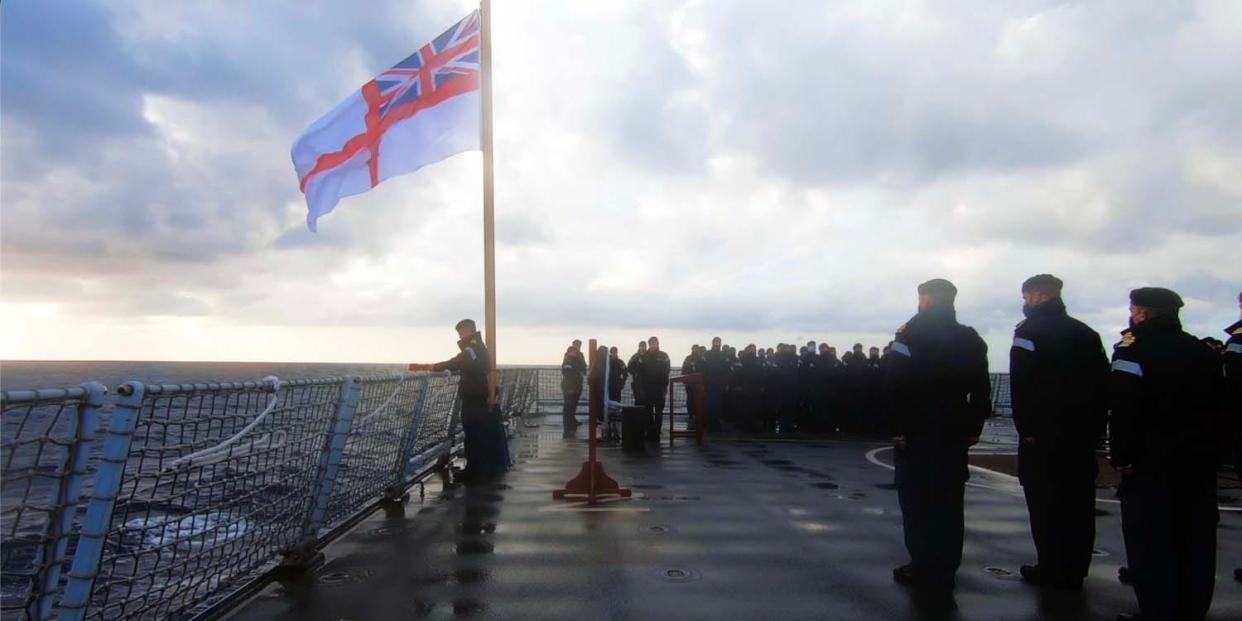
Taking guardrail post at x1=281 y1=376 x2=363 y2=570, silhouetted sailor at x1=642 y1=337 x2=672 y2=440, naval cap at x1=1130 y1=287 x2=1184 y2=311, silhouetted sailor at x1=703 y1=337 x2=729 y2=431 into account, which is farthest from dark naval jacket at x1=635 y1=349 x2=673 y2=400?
naval cap at x1=1130 y1=287 x2=1184 y2=311

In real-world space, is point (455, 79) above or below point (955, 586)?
above

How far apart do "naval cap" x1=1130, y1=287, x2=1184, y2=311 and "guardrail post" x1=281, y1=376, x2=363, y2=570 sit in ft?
16.8

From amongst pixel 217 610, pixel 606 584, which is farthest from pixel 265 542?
pixel 606 584

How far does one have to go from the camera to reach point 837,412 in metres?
17.2

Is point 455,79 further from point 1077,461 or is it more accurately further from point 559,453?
point 1077,461

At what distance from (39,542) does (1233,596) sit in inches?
252

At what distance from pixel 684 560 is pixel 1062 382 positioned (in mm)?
2743

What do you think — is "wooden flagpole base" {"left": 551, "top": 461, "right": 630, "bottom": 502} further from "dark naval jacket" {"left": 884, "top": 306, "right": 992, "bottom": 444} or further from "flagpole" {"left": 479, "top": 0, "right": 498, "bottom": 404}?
"dark naval jacket" {"left": 884, "top": 306, "right": 992, "bottom": 444}

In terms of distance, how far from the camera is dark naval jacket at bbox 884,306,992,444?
5086 millimetres

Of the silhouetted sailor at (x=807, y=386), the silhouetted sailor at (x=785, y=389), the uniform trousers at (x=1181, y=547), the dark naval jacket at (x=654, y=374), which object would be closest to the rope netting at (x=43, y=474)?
the uniform trousers at (x=1181, y=547)

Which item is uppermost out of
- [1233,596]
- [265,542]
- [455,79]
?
[455,79]

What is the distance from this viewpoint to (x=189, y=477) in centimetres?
430

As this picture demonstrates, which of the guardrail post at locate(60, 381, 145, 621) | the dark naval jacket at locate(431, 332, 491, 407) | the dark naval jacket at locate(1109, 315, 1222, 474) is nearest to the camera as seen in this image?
the guardrail post at locate(60, 381, 145, 621)

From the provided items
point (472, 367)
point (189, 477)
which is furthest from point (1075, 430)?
point (472, 367)
